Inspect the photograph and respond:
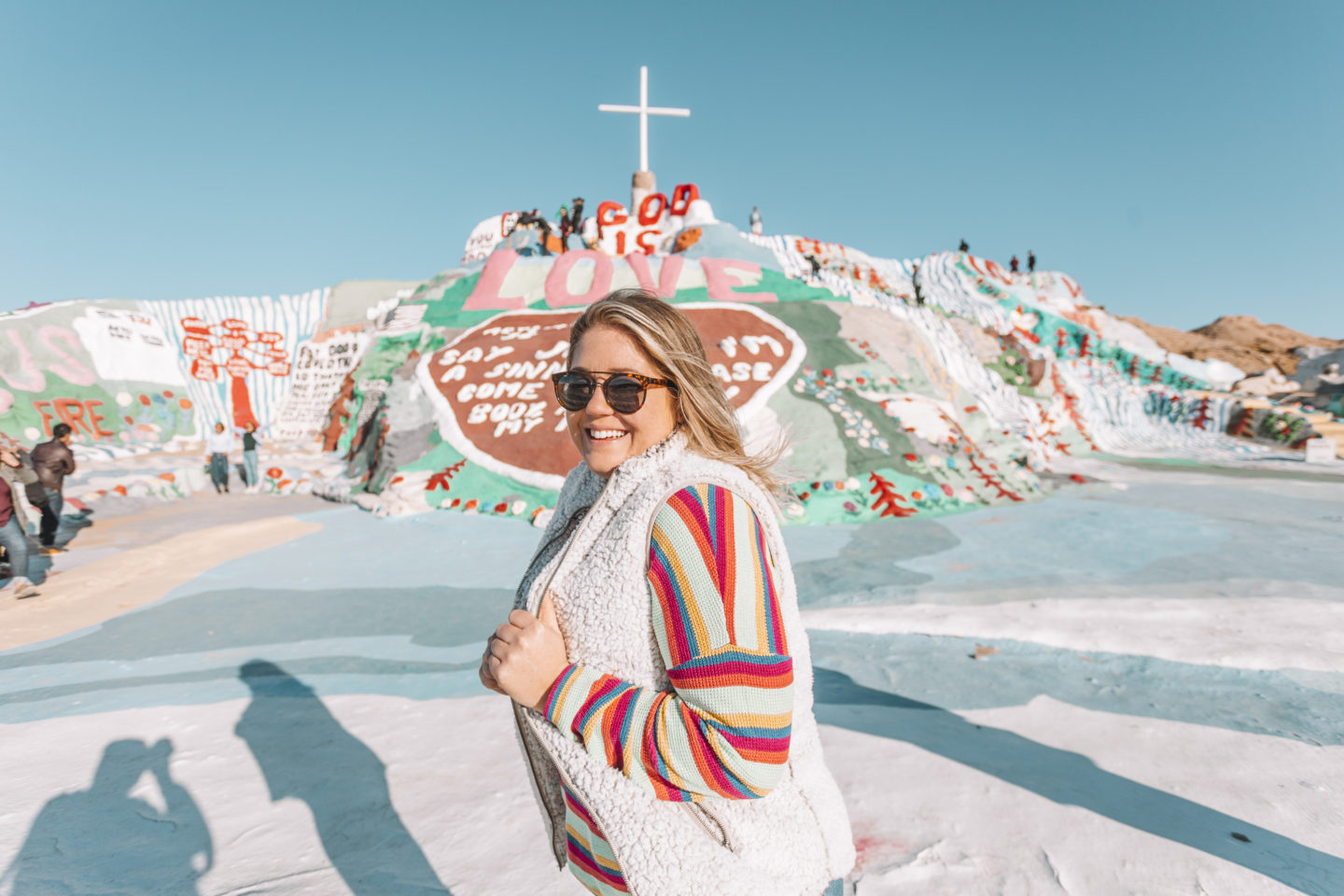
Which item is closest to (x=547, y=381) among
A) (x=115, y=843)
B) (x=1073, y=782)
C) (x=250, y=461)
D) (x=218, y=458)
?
(x=250, y=461)

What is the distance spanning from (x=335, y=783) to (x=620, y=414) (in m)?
2.32

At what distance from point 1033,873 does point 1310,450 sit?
15.6 m

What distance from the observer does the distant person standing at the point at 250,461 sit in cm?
984

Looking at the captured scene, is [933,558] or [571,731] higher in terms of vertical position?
[571,731]

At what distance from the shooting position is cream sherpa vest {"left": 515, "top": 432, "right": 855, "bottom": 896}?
96 cm

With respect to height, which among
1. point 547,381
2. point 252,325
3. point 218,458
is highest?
point 252,325

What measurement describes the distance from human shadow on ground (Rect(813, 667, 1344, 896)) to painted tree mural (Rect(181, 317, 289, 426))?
16474 millimetres

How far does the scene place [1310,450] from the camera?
42.5 ft

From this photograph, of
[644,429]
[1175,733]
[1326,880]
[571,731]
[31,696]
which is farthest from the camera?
[31,696]

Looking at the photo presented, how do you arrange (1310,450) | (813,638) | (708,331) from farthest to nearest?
(1310,450)
(708,331)
(813,638)

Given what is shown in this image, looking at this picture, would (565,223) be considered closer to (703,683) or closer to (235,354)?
(235,354)

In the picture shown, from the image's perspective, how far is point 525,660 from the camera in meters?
0.99

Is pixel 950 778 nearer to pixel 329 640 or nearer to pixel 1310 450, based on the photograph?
pixel 329 640

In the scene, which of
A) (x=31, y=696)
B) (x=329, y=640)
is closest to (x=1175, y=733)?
(x=329, y=640)
